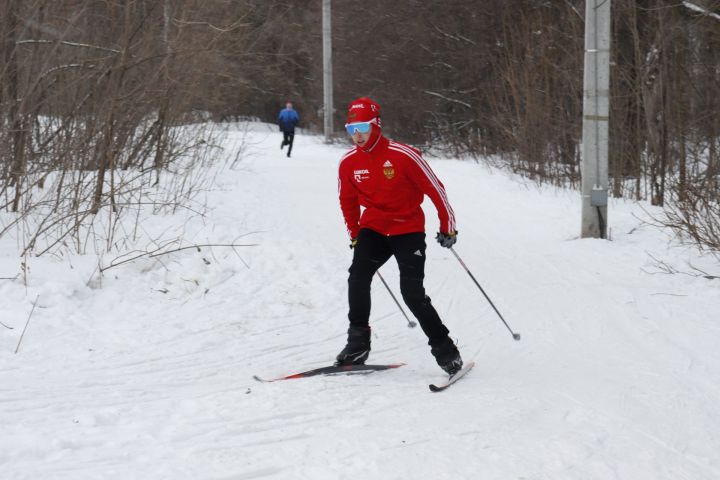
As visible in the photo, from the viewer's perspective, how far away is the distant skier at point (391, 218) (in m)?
5.13

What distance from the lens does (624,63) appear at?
595 inches

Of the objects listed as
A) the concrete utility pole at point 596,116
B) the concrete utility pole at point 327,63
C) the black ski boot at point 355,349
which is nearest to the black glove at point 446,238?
the black ski boot at point 355,349

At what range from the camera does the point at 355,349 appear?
17.6ft

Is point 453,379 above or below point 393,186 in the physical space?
below

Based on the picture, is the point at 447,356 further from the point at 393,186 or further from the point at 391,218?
the point at 393,186

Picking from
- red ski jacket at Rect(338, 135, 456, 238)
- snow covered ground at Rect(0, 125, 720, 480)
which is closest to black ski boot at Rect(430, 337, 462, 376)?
snow covered ground at Rect(0, 125, 720, 480)

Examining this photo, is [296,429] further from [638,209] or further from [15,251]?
[638,209]

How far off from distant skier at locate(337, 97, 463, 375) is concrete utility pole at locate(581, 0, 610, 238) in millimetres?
5247

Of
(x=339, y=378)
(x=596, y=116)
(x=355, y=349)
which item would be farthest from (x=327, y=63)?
(x=339, y=378)

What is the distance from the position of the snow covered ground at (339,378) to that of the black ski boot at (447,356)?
0.14 metres

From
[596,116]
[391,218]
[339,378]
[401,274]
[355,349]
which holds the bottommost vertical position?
[339,378]

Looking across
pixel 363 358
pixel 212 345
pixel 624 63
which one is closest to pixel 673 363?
pixel 363 358

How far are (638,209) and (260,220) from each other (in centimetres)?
529

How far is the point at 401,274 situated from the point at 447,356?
593 mm
